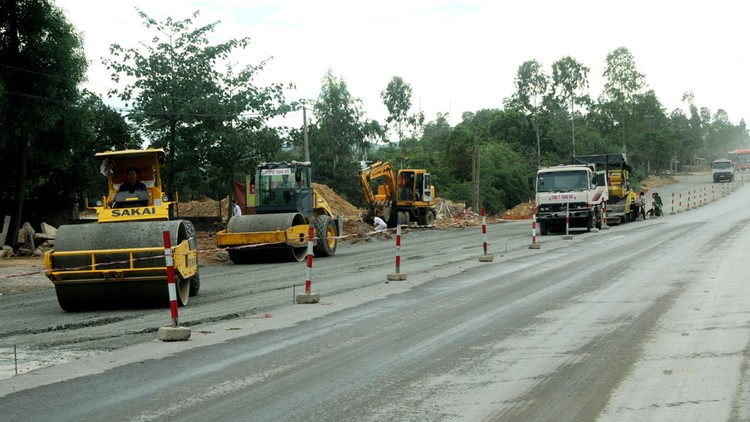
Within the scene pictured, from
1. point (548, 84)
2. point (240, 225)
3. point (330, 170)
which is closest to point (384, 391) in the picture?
point (240, 225)

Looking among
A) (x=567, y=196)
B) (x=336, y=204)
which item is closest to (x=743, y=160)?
(x=336, y=204)

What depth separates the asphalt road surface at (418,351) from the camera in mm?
7020

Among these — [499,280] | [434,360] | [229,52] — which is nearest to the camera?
[434,360]

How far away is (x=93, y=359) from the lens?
9.47 metres

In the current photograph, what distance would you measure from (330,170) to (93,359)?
189 ft

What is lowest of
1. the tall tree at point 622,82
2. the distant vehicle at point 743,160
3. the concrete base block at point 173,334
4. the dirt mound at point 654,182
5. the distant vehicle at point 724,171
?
the concrete base block at point 173,334

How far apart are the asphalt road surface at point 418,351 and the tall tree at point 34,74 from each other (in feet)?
48.8

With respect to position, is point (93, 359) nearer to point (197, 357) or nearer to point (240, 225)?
point (197, 357)

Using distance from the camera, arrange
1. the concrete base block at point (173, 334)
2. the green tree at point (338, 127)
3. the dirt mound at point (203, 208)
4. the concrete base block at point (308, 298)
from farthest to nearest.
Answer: the green tree at point (338, 127), the dirt mound at point (203, 208), the concrete base block at point (308, 298), the concrete base block at point (173, 334)

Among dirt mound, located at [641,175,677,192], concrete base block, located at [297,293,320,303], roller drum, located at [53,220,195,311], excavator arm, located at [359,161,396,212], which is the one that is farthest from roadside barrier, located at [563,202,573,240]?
dirt mound, located at [641,175,677,192]

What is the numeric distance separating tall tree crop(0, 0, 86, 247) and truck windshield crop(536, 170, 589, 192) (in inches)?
747

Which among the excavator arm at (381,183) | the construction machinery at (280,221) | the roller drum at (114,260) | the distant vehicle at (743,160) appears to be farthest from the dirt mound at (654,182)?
the roller drum at (114,260)

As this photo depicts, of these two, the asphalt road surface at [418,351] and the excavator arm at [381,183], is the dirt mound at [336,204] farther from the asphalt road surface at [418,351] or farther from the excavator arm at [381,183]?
the asphalt road surface at [418,351]

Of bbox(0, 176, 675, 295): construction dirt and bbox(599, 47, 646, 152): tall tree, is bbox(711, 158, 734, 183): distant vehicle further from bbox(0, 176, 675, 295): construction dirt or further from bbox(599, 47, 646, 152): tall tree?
bbox(0, 176, 675, 295): construction dirt
